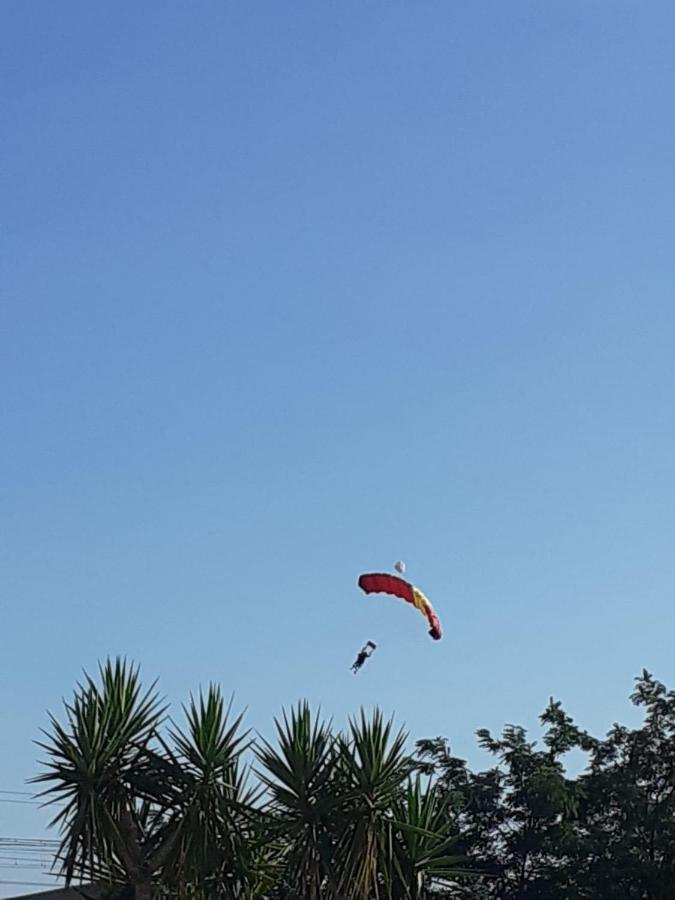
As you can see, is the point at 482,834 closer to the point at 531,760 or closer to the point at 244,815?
the point at 531,760

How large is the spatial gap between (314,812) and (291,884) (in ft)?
3.44

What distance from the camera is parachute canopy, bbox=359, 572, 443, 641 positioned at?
23.6 metres

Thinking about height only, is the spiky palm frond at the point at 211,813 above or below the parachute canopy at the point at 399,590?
below

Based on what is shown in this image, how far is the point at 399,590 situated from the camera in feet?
78.8

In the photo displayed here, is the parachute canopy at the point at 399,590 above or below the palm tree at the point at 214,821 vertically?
above

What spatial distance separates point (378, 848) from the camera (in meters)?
19.5

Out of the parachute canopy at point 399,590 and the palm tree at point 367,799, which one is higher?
the parachute canopy at point 399,590

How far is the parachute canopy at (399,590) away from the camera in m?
23.6

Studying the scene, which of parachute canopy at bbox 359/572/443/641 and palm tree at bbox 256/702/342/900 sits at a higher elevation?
parachute canopy at bbox 359/572/443/641

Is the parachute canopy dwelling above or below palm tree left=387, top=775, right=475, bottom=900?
above

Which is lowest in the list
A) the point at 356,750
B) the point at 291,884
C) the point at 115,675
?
the point at 291,884

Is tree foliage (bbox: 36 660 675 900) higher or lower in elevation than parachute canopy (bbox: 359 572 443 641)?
lower

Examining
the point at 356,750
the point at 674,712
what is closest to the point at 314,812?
the point at 356,750

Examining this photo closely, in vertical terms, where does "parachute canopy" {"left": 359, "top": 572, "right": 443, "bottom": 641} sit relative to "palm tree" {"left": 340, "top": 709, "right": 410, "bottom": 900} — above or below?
above
